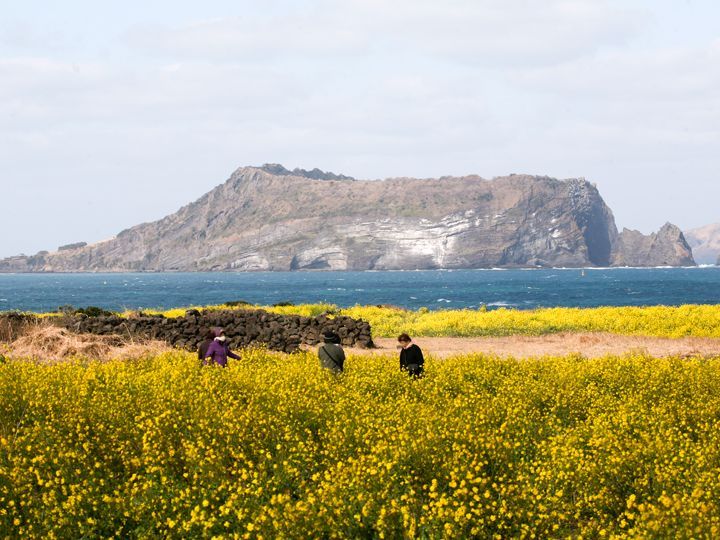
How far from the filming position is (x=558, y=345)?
33781 mm

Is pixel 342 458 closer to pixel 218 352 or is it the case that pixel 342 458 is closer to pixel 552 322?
pixel 218 352

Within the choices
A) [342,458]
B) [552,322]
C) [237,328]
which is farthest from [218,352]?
[552,322]

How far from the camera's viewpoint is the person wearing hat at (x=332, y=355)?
755 inches

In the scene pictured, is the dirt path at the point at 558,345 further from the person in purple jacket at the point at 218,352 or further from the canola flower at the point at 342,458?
the canola flower at the point at 342,458

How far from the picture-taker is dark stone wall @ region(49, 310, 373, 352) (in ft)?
101

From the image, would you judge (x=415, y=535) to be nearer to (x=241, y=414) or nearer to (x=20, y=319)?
(x=241, y=414)

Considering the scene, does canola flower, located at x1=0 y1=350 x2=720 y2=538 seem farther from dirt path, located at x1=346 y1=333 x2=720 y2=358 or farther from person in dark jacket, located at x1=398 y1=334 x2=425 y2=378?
dirt path, located at x1=346 y1=333 x2=720 y2=358

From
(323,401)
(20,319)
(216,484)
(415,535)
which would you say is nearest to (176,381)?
(323,401)

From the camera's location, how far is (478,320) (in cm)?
4303

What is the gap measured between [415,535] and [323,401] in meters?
6.25

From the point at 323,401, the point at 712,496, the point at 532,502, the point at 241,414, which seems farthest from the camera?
the point at 323,401

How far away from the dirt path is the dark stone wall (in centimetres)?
180

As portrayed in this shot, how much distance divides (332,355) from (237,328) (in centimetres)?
1390

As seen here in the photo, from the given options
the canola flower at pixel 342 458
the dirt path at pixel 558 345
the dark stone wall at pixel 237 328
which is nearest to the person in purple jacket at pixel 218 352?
the canola flower at pixel 342 458
